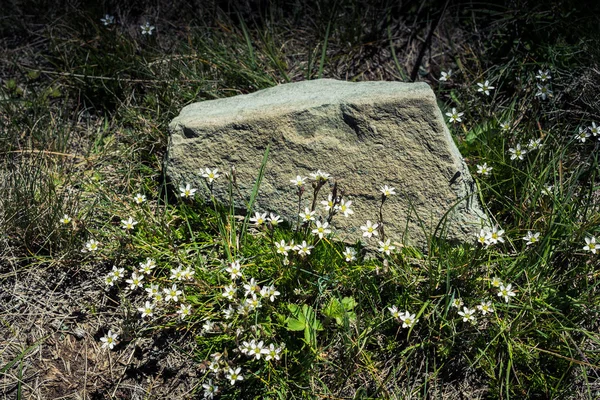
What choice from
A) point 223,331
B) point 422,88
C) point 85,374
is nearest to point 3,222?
point 85,374

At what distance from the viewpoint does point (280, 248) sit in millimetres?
2758

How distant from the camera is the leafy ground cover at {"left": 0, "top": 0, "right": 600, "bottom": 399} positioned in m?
2.67

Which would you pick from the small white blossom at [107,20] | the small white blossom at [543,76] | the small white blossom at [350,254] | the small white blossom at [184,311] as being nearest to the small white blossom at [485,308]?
the small white blossom at [350,254]

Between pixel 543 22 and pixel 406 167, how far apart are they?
174 centimetres

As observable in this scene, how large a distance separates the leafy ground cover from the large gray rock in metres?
0.09

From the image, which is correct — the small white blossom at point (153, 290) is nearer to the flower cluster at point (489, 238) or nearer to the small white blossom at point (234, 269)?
the small white blossom at point (234, 269)

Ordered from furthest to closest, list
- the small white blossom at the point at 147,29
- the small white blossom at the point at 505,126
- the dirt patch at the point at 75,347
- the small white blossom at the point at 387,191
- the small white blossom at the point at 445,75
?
the small white blossom at the point at 147,29
the small white blossom at the point at 445,75
the small white blossom at the point at 505,126
the small white blossom at the point at 387,191
the dirt patch at the point at 75,347

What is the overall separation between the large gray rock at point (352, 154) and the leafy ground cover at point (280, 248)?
0.09 m

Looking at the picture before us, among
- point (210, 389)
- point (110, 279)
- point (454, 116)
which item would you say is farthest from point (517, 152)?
point (110, 279)

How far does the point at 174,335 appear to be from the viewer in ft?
9.30

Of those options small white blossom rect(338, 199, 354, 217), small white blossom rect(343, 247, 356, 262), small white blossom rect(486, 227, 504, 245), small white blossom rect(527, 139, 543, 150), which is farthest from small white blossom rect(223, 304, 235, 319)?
small white blossom rect(527, 139, 543, 150)

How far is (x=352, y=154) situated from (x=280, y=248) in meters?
0.71

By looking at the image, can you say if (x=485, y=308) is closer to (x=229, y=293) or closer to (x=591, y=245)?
(x=591, y=245)

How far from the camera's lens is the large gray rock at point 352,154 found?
3.01 metres
